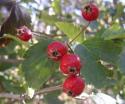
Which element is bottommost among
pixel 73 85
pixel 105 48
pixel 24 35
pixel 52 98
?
pixel 52 98

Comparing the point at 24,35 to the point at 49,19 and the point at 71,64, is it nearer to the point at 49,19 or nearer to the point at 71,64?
the point at 71,64

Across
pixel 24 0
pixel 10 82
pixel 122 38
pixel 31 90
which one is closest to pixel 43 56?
pixel 31 90

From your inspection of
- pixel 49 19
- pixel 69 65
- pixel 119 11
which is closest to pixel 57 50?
pixel 69 65

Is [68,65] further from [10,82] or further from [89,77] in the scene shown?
[10,82]

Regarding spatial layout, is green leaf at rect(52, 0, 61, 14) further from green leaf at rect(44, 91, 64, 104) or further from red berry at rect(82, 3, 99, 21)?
red berry at rect(82, 3, 99, 21)

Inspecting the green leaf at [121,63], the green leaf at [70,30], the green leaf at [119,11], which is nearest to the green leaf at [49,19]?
the green leaf at [119,11]

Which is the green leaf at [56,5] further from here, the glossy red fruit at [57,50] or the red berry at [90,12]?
the glossy red fruit at [57,50]
